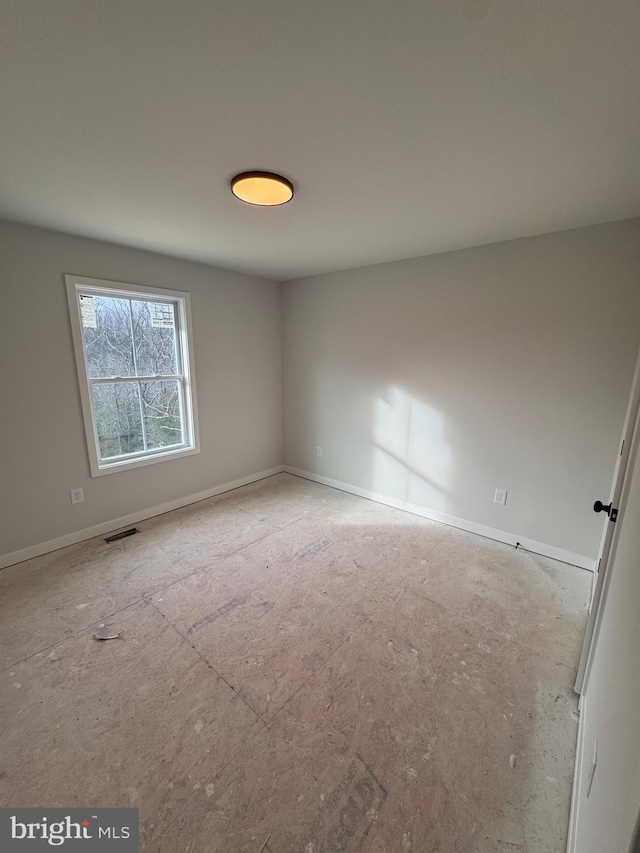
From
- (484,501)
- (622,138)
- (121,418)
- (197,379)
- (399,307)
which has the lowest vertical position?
(484,501)

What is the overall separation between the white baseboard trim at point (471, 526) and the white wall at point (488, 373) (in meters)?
0.05

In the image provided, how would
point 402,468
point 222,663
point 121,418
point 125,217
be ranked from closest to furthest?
point 222,663 → point 125,217 → point 121,418 → point 402,468

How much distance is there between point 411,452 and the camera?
11.0ft

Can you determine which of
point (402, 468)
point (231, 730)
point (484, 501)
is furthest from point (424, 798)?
point (402, 468)

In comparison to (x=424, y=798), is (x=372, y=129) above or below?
above

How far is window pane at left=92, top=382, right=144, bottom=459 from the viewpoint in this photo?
9.64 ft

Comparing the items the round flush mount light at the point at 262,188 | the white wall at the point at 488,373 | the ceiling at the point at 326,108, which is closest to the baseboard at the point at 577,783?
the white wall at the point at 488,373

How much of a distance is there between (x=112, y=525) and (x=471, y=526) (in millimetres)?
3219

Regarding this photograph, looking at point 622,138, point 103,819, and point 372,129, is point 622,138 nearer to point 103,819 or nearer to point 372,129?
point 372,129

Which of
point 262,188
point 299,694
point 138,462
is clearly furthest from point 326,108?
point 138,462

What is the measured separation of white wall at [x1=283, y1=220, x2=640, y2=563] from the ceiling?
1.61ft

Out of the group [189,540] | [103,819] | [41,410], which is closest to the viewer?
[103,819]

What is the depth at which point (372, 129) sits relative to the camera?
4.32 feet

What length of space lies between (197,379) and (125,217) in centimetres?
156
